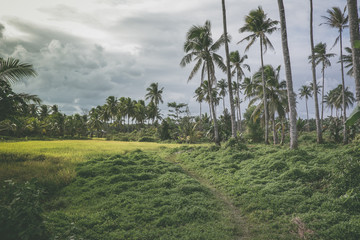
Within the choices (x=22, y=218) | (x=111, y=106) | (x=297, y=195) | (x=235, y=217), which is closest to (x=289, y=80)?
(x=297, y=195)

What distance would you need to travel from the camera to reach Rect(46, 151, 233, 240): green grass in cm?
558

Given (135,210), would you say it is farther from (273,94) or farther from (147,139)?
(147,139)

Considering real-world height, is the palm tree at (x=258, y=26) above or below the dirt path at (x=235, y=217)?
above

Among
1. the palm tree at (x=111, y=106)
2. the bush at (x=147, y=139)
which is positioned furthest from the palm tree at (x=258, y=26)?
the palm tree at (x=111, y=106)

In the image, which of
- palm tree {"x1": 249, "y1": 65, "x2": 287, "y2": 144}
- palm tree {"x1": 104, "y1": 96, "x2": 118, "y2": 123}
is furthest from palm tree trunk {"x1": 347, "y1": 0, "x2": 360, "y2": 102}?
palm tree {"x1": 104, "y1": 96, "x2": 118, "y2": 123}

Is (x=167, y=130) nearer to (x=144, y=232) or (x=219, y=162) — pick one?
(x=219, y=162)

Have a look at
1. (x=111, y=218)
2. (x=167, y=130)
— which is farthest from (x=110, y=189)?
(x=167, y=130)

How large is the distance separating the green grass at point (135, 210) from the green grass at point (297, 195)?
1098 mm

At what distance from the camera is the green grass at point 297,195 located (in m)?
5.36

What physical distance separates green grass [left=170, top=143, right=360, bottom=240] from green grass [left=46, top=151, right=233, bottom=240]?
1.10 meters

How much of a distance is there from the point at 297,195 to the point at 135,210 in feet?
19.0

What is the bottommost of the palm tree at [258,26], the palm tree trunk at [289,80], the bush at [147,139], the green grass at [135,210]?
the green grass at [135,210]

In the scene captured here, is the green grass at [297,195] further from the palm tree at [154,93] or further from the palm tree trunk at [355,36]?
the palm tree at [154,93]

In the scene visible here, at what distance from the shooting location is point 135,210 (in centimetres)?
705
